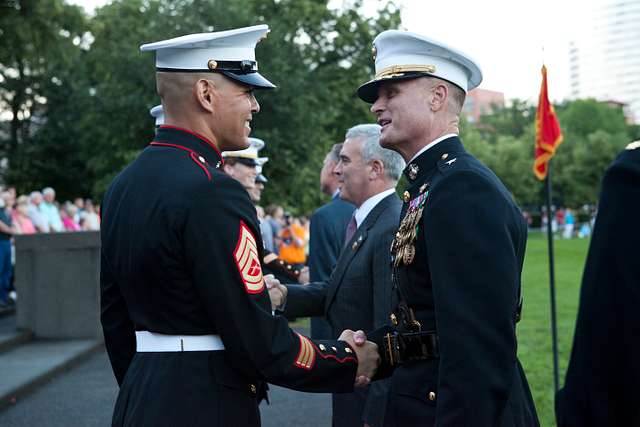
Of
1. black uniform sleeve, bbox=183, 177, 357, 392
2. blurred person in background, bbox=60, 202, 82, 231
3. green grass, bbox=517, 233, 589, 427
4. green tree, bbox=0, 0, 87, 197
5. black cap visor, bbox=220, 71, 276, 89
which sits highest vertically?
green tree, bbox=0, 0, 87, 197

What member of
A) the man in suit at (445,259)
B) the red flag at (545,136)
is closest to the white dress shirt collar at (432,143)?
the man in suit at (445,259)

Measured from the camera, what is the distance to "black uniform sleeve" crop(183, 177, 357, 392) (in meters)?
2.57

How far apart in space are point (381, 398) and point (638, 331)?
1.89 meters

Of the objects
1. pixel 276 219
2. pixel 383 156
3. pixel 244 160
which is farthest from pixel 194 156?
pixel 276 219

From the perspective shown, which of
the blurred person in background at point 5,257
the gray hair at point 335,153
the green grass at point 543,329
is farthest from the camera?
the blurred person in background at point 5,257

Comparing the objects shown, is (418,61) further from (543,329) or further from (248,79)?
(543,329)

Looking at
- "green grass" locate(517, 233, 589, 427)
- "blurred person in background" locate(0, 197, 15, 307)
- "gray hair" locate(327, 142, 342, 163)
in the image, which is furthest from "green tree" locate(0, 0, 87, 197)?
"gray hair" locate(327, 142, 342, 163)

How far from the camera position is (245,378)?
276 centimetres

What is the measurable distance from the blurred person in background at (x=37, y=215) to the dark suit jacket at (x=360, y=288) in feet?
39.3

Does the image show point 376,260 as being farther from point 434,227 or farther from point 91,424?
point 91,424

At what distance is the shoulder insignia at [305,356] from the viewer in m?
2.85

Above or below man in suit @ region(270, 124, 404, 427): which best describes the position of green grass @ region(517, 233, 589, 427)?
below

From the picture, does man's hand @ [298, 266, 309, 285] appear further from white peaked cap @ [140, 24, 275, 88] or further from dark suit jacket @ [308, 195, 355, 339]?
white peaked cap @ [140, 24, 275, 88]

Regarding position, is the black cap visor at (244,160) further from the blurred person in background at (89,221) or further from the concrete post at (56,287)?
the blurred person in background at (89,221)
